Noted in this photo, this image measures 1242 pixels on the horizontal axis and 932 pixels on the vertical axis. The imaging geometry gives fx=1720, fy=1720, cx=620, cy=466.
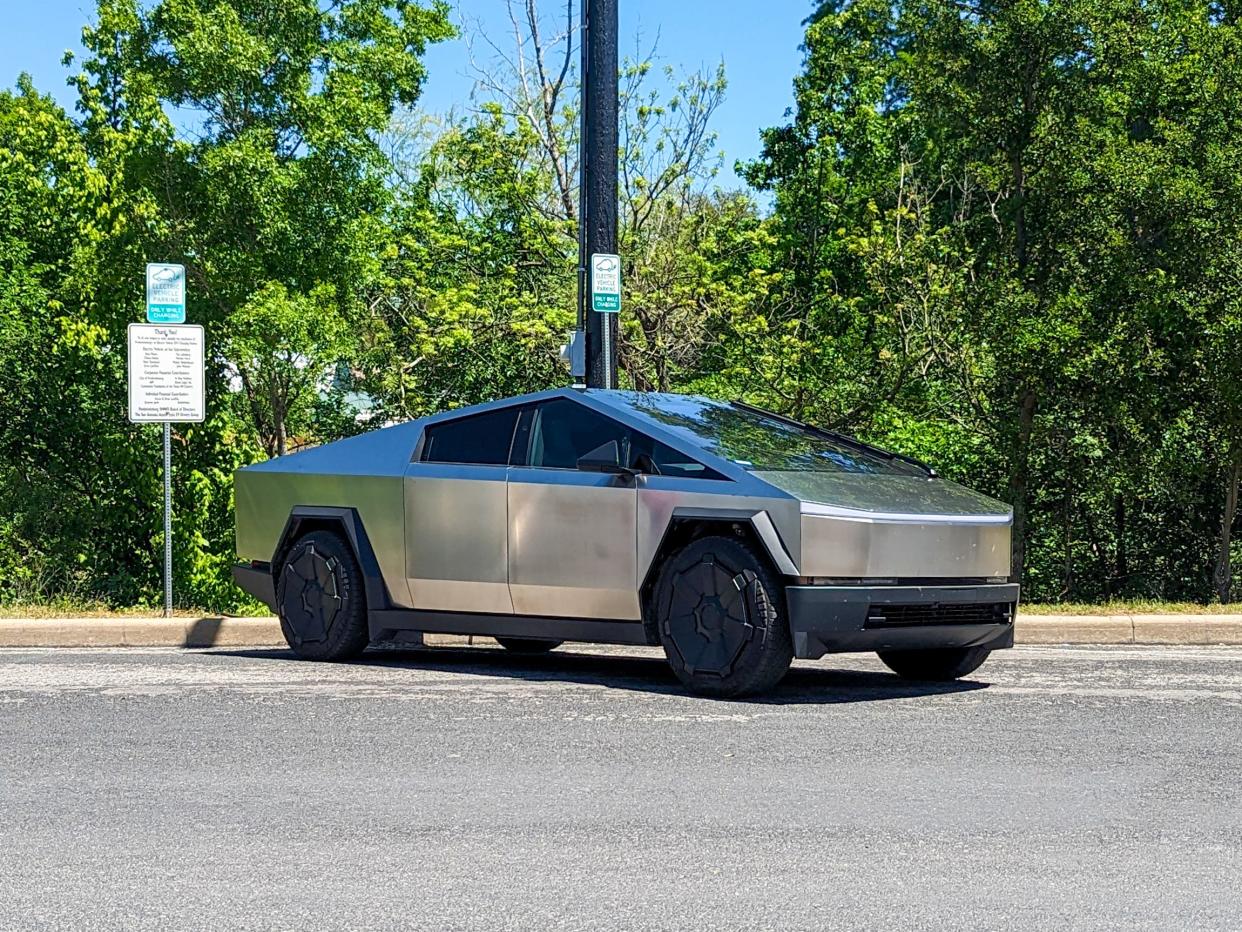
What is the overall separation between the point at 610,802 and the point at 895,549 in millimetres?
2734

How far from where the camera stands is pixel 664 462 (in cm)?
873

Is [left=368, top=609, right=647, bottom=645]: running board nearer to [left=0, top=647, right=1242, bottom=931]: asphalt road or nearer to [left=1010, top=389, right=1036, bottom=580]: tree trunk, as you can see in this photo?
[left=0, top=647, right=1242, bottom=931]: asphalt road

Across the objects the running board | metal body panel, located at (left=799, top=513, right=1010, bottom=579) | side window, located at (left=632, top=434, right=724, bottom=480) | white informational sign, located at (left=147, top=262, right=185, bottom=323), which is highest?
white informational sign, located at (left=147, top=262, right=185, bottom=323)

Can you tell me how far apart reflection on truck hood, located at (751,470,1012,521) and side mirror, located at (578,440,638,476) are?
745 millimetres

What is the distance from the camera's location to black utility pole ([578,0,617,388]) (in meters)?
13.7

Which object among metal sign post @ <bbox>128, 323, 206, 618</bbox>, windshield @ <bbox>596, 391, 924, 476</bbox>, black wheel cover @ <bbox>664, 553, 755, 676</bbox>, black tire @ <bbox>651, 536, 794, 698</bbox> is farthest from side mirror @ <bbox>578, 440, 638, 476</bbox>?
metal sign post @ <bbox>128, 323, 206, 618</bbox>

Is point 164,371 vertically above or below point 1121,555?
above

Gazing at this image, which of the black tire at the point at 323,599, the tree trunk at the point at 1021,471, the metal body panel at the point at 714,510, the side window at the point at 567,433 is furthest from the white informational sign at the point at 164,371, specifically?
A: the tree trunk at the point at 1021,471

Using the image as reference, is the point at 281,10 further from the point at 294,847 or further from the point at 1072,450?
the point at 294,847

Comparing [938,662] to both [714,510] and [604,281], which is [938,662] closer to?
[714,510]

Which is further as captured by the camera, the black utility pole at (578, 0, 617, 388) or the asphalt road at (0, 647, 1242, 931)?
the black utility pole at (578, 0, 617, 388)

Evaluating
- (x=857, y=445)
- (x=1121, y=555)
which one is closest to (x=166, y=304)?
(x=857, y=445)

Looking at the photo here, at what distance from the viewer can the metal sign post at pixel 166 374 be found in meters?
12.8

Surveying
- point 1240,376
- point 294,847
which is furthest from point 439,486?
point 1240,376
